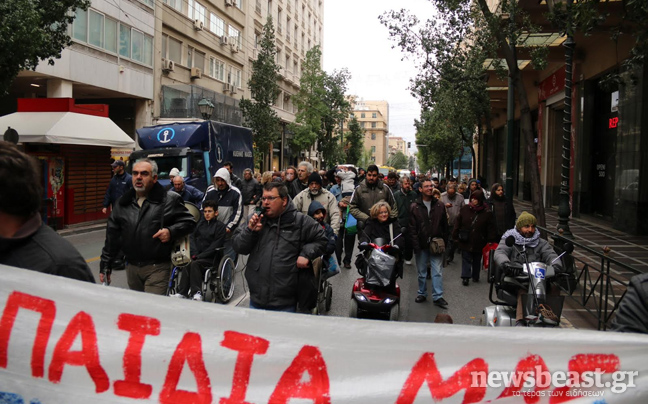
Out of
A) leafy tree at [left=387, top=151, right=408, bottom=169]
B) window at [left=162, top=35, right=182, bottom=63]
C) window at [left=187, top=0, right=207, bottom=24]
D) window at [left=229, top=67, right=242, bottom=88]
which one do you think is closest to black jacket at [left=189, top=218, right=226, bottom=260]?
window at [left=162, top=35, right=182, bottom=63]

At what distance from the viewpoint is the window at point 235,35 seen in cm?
3825

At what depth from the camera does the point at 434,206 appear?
28.5ft

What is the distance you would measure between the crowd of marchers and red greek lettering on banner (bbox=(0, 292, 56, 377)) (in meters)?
0.34

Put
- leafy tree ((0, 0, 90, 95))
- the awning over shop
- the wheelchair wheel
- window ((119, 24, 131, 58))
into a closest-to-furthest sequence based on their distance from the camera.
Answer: the wheelchair wheel
leafy tree ((0, 0, 90, 95))
the awning over shop
window ((119, 24, 131, 58))

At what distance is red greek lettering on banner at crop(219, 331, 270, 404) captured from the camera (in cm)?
266

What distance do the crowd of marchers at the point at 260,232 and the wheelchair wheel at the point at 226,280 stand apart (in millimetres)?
342

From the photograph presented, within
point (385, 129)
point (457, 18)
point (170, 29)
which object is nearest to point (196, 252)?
point (457, 18)

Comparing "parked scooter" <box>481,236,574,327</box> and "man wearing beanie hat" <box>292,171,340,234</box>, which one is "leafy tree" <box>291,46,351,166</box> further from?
"parked scooter" <box>481,236,574,327</box>

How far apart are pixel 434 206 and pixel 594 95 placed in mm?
13897

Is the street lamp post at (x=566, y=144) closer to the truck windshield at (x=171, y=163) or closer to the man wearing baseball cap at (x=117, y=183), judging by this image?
the man wearing baseball cap at (x=117, y=183)

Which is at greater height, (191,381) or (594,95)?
(594,95)

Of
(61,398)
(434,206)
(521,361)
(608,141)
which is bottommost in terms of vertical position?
(61,398)

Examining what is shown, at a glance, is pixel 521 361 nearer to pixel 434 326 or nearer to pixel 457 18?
pixel 434 326

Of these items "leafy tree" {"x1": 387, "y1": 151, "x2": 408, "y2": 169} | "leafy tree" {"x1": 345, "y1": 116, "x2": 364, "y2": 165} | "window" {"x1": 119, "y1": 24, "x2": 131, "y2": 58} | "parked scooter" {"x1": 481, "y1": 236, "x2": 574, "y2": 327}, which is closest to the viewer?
"parked scooter" {"x1": 481, "y1": 236, "x2": 574, "y2": 327}
